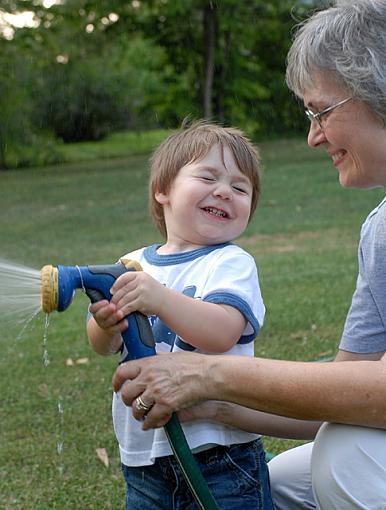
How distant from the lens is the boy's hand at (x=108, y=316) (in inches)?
85.6

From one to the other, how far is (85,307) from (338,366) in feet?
16.7

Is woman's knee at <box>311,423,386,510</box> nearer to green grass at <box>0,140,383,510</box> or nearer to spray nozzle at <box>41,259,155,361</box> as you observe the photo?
spray nozzle at <box>41,259,155,361</box>

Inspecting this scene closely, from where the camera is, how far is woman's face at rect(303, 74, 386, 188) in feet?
7.58

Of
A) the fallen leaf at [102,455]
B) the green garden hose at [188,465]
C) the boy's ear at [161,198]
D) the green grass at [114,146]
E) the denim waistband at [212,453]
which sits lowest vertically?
the green grass at [114,146]

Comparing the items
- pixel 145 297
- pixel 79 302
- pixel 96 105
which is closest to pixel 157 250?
pixel 145 297

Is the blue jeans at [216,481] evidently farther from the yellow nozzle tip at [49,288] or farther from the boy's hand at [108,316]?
the yellow nozzle tip at [49,288]

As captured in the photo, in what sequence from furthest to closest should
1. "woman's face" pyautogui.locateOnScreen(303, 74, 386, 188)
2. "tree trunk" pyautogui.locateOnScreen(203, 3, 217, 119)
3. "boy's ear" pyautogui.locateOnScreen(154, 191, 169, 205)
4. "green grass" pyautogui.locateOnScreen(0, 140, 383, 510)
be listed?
"tree trunk" pyautogui.locateOnScreen(203, 3, 217, 119) → "green grass" pyautogui.locateOnScreen(0, 140, 383, 510) → "boy's ear" pyautogui.locateOnScreen(154, 191, 169, 205) → "woman's face" pyautogui.locateOnScreen(303, 74, 386, 188)

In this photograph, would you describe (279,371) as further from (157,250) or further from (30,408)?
(30,408)

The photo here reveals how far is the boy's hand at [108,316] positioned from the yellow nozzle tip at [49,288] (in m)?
0.11

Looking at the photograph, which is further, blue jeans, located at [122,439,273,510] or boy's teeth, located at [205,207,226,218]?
boy's teeth, located at [205,207,226,218]

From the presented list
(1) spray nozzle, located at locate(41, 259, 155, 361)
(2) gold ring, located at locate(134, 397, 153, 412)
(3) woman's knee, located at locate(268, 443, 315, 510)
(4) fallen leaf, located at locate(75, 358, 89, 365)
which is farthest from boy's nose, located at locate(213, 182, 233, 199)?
(4) fallen leaf, located at locate(75, 358, 89, 365)

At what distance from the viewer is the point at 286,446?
396 cm

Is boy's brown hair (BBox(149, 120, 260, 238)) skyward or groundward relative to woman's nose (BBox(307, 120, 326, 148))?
groundward

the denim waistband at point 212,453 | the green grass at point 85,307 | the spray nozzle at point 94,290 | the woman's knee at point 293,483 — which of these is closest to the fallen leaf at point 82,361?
the green grass at point 85,307
